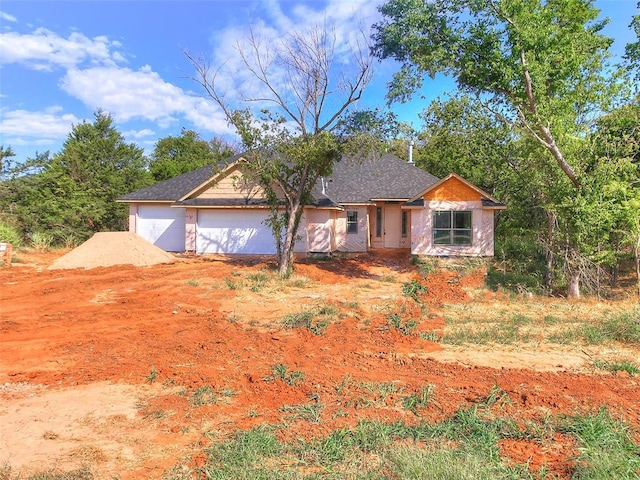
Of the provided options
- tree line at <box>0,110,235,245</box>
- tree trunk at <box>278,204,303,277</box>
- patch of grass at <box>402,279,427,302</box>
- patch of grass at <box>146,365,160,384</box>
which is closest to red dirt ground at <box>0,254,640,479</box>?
patch of grass at <box>146,365,160,384</box>

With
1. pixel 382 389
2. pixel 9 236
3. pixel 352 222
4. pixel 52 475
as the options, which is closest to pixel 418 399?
pixel 382 389

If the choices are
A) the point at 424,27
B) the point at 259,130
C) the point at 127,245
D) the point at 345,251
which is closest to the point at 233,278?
the point at 259,130

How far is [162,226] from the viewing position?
2255 cm

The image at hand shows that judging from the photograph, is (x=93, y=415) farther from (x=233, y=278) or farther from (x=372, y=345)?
(x=233, y=278)

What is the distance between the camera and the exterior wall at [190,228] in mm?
20859

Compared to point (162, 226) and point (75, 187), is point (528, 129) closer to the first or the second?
point (162, 226)

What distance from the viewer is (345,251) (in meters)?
21.6

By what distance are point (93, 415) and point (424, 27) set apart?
43.3ft

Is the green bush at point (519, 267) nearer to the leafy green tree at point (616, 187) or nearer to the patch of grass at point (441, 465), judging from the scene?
the leafy green tree at point (616, 187)

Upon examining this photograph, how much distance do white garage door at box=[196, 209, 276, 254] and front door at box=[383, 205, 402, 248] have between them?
620 centimetres

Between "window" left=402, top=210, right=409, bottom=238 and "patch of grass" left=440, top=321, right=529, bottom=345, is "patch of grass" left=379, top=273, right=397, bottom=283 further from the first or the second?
"window" left=402, top=210, right=409, bottom=238

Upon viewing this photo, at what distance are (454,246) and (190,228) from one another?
1279cm

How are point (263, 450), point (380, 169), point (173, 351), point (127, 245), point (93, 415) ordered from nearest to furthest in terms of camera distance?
point (263, 450), point (93, 415), point (173, 351), point (127, 245), point (380, 169)

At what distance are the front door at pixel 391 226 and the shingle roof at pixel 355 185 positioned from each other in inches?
42.5
